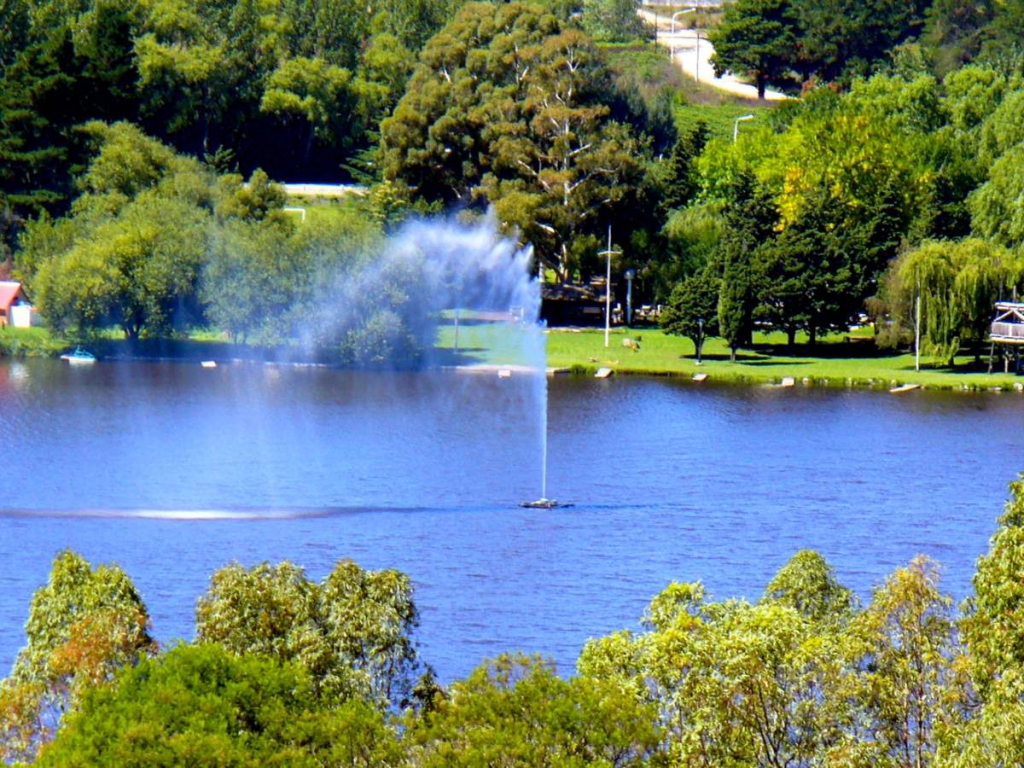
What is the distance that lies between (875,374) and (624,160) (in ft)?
55.7

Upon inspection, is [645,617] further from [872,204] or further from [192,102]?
[192,102]

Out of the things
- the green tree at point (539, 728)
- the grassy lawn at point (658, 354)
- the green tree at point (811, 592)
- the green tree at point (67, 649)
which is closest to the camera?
the green tree at point (539, 728)

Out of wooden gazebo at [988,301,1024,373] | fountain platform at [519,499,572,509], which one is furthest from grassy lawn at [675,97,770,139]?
fountain platform at [519,499,572,509]

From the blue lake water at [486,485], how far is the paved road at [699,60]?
65421 millimetres

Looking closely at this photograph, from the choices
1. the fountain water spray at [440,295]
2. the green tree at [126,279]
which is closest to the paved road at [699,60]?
the fountain water spray at [440,295]

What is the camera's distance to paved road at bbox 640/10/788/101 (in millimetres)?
139875

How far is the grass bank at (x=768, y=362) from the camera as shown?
255ft

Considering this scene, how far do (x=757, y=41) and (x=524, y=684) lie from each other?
386 feet

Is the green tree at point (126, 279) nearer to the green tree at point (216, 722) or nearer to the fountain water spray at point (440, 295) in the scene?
the fountain water spray at point (440, 295)

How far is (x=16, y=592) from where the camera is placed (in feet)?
135

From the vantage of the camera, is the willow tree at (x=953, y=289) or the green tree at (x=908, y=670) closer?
the green tree at (x=908, y=670)

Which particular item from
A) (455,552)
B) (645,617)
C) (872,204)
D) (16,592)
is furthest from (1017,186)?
(645,617)

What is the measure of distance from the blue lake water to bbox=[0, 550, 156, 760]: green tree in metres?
7.90

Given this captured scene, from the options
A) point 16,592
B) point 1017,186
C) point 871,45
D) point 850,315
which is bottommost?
point 16,592
